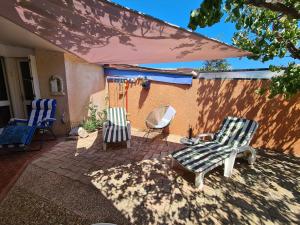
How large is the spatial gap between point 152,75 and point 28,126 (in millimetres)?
4486

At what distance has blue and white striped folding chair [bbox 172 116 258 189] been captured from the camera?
345 cm

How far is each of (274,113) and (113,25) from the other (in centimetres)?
504

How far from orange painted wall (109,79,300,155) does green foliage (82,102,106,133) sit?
1.32 m

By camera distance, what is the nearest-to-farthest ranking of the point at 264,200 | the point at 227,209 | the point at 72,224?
the point at 72,224 → the point at 227,209 → the point at 264,200

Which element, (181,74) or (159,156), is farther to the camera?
(181,74)

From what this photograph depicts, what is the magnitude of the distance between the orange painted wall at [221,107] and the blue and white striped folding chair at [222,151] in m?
1.06

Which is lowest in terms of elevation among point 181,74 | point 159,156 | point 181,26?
point 159,156

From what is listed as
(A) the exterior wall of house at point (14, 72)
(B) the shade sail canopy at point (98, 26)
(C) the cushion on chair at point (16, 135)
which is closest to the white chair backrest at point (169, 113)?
(B) the shade sail canopy at point (98, 26)

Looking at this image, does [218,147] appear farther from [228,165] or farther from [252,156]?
[252,156]

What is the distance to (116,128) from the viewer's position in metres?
5.75

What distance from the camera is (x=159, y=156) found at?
483 centimetres

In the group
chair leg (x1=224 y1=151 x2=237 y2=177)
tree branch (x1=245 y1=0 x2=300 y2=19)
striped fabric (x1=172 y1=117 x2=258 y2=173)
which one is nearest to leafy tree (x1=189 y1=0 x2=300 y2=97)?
tree branch (x1=245 y1=0 x2=300 y2=19)

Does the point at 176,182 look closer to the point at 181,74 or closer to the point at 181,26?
the point at 181,26

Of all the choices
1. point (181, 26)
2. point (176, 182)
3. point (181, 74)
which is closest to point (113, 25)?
point (181, 26)
